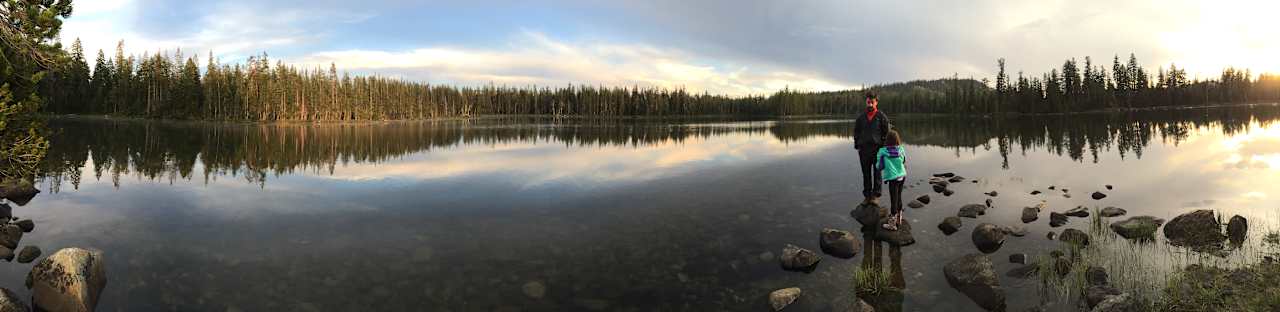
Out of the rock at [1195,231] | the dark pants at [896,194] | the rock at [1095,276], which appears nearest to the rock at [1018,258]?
the rock at [1095,276]

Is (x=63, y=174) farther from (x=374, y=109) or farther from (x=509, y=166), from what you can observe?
(x=374, y=109)

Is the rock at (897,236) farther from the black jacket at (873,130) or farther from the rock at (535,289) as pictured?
the rock at (535,289)

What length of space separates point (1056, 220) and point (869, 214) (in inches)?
167

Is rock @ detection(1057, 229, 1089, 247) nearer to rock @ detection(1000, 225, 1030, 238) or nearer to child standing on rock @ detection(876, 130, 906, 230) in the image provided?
rock @ detection(1000, 225, 1030, 238)

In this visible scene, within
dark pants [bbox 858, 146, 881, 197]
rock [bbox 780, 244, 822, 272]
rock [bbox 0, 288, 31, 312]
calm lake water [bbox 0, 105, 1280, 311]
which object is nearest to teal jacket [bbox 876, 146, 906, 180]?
dark pants [bbox 858, 146, 881, 197]

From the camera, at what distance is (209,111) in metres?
107

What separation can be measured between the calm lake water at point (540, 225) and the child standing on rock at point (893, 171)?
69 centimetres

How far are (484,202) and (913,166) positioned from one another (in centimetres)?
2015

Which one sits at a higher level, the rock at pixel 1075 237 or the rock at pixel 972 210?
the rock at pixel 972 210

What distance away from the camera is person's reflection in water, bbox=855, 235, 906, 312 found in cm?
782

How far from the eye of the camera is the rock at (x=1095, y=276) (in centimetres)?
827

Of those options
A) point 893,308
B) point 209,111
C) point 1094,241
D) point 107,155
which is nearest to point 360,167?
point 107,155

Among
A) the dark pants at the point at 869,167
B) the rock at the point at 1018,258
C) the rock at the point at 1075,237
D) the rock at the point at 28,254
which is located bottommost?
the rock at the point at 28,254

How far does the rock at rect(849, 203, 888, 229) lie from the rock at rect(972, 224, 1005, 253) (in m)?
2.04
